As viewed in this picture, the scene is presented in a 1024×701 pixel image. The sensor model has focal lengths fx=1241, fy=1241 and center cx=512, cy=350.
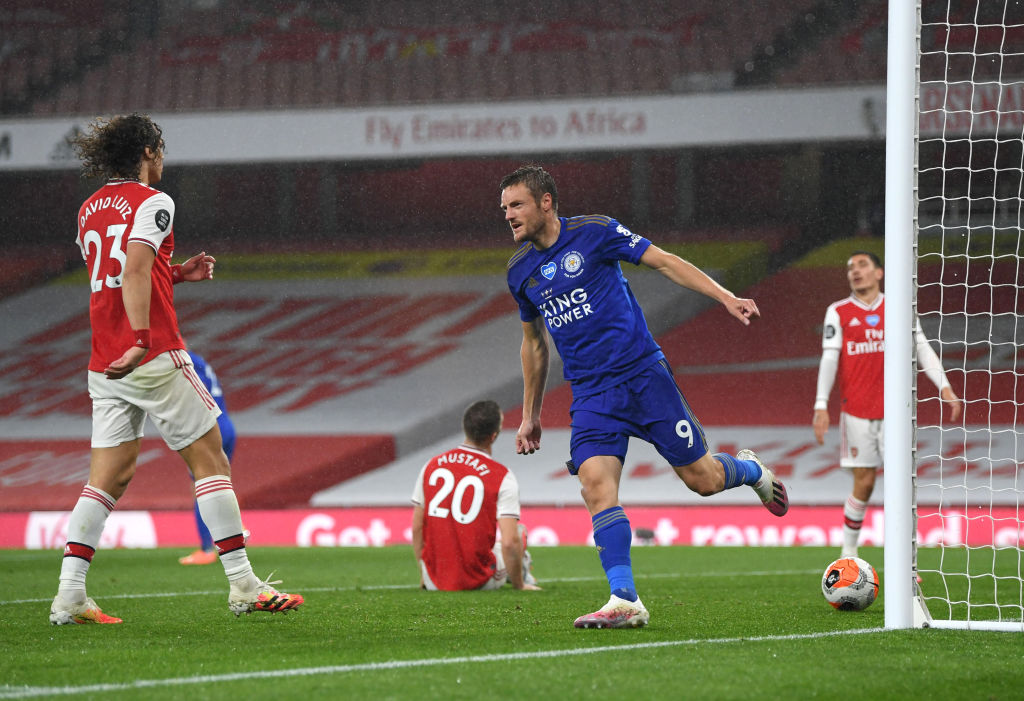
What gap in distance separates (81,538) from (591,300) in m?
2.20

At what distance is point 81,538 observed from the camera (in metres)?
4.84

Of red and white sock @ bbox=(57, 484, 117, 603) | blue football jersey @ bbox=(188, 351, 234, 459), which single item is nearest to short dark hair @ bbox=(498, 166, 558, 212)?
red and white sock @ bbox=(57, 484, 117, 603)

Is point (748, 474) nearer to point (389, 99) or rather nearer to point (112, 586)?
point (112, 586)

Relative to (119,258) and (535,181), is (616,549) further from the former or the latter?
(119,258)

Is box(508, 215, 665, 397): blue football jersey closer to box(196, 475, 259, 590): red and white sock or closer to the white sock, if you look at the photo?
box(196, 475, 259, 590): red and white sock

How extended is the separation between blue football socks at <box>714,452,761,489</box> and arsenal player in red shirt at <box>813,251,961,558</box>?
2.72m

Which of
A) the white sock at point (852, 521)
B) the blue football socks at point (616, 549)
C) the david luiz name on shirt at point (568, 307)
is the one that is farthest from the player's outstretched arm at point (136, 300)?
the white sock at point (852, 521)

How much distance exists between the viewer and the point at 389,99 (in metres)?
18.2

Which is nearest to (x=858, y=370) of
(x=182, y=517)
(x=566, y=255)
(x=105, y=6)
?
(x=566, y=255)

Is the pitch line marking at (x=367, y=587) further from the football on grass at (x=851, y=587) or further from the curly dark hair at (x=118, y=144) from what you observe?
the football on grass at (x=851, y=587)

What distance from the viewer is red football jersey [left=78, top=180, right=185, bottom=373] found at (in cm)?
476

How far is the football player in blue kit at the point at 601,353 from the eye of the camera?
4754 millimetres

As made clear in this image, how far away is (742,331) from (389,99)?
250 inches

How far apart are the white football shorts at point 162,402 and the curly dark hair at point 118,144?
0.79m
